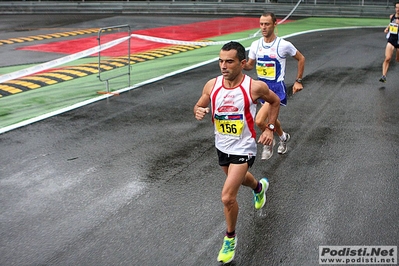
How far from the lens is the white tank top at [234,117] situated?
4.92 m

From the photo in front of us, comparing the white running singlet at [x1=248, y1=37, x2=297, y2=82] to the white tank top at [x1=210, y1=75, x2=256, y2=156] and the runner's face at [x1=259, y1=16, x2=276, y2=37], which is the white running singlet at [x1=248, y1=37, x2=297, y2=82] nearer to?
the runner's face at [x1=259, y1=16, x2=276, y2=37]

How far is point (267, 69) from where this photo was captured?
25.2 feet

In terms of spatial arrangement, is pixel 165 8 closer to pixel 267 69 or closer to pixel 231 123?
pixel 267 69

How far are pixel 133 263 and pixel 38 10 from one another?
31.1 metres

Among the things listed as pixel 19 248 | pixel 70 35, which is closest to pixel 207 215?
pixel 19 248

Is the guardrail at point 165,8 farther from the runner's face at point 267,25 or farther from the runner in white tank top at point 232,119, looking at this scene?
the runner in white tank top at point 232,119

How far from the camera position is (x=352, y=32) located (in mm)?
23016

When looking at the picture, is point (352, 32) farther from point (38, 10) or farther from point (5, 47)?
point (38, 10)

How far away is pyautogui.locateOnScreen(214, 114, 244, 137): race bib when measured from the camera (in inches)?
196

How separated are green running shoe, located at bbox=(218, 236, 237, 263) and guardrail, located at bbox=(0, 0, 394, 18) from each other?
87.5ft

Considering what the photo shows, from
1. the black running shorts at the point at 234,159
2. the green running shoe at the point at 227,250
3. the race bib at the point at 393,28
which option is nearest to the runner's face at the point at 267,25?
the black running shorts at the point at 234,159

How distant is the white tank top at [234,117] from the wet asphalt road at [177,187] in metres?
1.01

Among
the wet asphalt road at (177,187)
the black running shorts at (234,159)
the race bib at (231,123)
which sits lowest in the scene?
the wet asphalt road at (177,187)

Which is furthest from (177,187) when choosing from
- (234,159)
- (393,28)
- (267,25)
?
(393,28)
